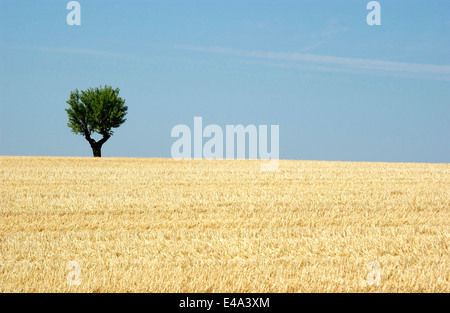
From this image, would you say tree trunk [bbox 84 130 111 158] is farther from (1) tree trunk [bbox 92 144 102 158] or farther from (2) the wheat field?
(2) the wheat field

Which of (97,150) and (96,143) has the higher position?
(96,143)

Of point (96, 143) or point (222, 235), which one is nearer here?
point (222, 235)

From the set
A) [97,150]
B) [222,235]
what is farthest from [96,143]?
[222,235]

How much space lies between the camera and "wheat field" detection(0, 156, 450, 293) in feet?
25.8

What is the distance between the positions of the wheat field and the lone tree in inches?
A: 1007

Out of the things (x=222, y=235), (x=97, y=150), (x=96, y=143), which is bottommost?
(x=222, y=235)

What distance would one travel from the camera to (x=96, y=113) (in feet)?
160

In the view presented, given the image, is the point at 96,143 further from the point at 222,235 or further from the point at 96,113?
the point at 222,235

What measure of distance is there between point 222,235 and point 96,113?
39.0 metres

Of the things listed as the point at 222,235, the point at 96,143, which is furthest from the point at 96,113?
the point at 222,235

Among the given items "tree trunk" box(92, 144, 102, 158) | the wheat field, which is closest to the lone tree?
"tree trunk" box(92, 144, 102, 158)

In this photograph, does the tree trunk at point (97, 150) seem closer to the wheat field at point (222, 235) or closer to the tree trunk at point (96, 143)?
the tree trunk at point (96, 143)

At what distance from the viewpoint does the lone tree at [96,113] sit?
49219 millimetres
